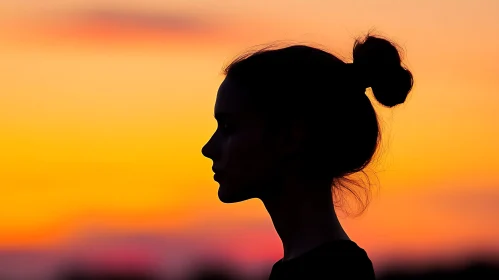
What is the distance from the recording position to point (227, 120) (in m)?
5.94

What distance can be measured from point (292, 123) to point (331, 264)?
2.16 feet

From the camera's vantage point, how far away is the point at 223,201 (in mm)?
5902

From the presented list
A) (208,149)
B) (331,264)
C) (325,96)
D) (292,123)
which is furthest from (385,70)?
(331,264)

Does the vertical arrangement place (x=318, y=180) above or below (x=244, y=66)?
below

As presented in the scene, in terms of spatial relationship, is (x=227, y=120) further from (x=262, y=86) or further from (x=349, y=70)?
(x=349, y=70)

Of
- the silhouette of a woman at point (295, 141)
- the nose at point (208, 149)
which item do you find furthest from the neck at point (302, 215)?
the nose at point (208, 149)

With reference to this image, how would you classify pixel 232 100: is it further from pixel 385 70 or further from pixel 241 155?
pixel 385 70

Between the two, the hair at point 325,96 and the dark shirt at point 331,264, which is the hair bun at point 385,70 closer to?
the hair at point 325,96

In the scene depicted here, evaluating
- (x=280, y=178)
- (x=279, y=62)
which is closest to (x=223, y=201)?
(x=280, y=178)

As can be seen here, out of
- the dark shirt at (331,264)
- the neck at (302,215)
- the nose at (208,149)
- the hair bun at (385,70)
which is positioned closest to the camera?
the dark shirt at (331,264)

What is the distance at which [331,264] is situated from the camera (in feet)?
18.3

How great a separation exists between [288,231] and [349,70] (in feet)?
2.51

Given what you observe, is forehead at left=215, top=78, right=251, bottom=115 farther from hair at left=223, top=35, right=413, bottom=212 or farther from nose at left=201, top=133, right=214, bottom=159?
nose at left=201, top=133, right=214, bottom=159

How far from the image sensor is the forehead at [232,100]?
19.5 ft
